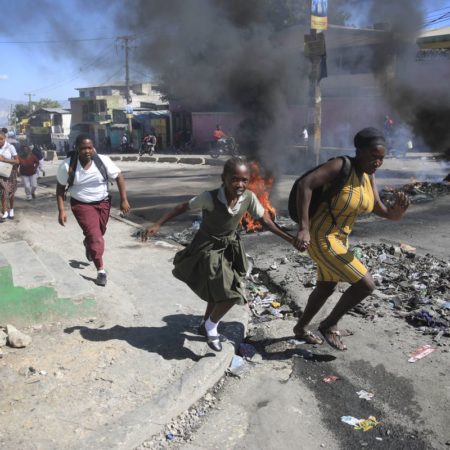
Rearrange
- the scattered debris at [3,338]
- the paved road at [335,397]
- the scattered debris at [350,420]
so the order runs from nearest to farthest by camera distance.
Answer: the paved road at [335,397] → the scattered debris at [350,420] → the scattered debris at [3,338]

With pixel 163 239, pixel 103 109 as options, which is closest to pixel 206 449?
pixel 163 239

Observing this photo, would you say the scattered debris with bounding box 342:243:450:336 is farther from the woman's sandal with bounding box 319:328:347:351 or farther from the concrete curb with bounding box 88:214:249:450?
the concrete curb with bounding box 88:214:249:450

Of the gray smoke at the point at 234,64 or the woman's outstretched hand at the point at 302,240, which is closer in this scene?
the woman's outstretched hand at the point at 302,240

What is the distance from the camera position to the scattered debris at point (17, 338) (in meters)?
3.05

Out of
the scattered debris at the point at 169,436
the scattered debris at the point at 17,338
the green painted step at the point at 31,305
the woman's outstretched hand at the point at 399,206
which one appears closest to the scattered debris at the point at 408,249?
the woman's outstretched hand at the point at 399,206

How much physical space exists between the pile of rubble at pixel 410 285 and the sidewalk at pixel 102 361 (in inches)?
56.0

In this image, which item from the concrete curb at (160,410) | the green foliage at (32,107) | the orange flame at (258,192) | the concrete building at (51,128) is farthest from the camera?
the green foliage at (32,107)

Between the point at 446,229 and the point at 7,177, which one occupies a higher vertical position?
the point at 7,177

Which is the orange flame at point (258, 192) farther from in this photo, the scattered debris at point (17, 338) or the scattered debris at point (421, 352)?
the scattered debris at point (17, 338)

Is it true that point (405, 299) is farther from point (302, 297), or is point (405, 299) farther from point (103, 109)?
point (103, 109)

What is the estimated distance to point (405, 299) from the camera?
4234 millimetres

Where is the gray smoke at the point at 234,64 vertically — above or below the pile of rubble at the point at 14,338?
above

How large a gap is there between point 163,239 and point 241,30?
4.72m

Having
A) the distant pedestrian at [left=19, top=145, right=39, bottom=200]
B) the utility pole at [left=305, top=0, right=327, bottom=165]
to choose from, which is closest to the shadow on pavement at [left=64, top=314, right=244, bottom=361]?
the distant pedestrian at [left=19, top=145, right=39, bottom=200]
